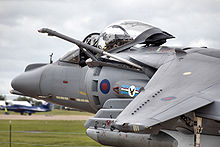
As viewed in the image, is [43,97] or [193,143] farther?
[43,97]

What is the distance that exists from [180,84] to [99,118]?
2.82 meters

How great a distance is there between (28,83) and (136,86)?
4.58 metres

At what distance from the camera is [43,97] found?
12430 millimetres

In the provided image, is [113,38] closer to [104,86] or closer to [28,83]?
[104,86]

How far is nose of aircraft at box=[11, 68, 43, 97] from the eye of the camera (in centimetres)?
1242

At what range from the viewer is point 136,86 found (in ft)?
30.3

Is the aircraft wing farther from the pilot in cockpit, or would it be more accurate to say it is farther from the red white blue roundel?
the pilot in cockpit

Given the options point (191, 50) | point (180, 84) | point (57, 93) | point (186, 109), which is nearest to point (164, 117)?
point (186, 109)

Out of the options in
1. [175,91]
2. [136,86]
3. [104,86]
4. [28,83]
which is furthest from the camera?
[28,83]

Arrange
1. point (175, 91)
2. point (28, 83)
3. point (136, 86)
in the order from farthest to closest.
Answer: point (28, 83) → point (136, 86) → point (175, 91)

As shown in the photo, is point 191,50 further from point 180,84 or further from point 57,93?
point 57,93

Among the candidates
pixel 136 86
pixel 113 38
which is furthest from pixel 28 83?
pixel 136 86

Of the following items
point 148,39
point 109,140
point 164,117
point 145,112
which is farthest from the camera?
point 148,39

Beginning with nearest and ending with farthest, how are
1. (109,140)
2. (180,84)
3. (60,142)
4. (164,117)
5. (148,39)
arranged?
1. (164,117)
2. (180,84)
3. (109,140)
4. (148,39)
5. (60,142)
